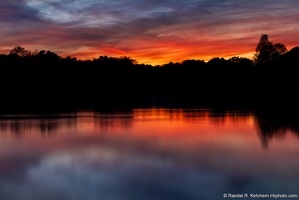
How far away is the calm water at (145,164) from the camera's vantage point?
19578mm

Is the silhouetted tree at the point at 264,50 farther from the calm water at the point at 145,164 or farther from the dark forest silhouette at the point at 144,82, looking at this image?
the calm water at the point at 145,164

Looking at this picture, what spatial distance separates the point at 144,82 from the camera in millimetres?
182250

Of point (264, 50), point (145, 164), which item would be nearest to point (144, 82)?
point (264, 50)

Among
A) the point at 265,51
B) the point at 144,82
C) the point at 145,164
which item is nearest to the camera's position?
the point at 145,164

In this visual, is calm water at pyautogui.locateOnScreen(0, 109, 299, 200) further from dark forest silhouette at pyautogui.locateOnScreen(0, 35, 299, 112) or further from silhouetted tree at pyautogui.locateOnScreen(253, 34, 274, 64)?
silhouetted tree at pyautogui.locateOnScreen(253, 34, 274, 64)

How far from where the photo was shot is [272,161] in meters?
27.5

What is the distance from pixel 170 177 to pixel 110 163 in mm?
5595

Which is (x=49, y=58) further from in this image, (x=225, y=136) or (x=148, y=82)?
(x=225, y=136)

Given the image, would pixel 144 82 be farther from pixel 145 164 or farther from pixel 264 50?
pixel 145 164

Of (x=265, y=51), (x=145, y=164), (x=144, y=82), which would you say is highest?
(x=265, y=51)

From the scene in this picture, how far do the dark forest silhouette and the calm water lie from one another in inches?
2795

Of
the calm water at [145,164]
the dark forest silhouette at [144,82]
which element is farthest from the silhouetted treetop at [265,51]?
the calm water at [145,164]

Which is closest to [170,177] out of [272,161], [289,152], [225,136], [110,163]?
[110,163]

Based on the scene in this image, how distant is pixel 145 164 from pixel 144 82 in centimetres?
15627
